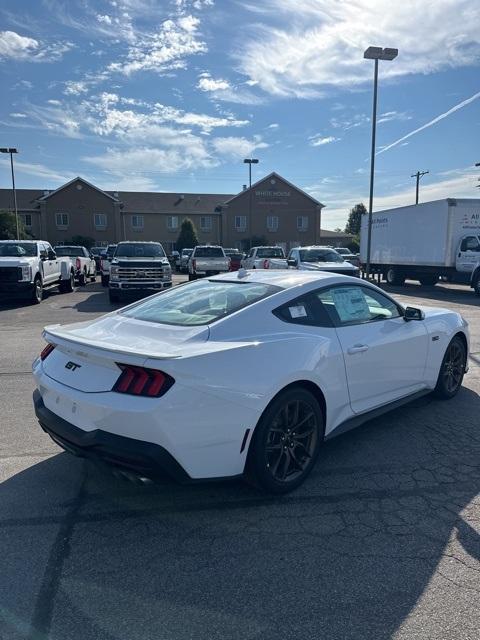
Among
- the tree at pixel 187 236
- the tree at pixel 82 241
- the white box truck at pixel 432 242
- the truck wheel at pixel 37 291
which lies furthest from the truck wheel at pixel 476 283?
the tree at pixel 82 241

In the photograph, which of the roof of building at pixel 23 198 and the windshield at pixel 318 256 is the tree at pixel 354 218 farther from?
the windshield at pixel 318 256

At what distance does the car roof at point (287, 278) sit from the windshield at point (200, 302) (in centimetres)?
10

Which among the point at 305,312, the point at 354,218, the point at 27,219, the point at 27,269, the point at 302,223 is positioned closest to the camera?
the point at 305,312

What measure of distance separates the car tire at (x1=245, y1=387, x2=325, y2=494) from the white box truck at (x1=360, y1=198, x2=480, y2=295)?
1800cm

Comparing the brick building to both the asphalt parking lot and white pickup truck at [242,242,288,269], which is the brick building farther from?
the asphalt parking lot

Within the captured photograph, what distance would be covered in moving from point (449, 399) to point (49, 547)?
14.3 ft

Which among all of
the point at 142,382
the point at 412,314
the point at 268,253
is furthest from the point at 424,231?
the point at 142,382

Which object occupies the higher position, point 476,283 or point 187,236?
point 187,236

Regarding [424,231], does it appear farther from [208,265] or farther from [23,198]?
[23,198]

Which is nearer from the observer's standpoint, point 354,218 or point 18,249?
point 18,249

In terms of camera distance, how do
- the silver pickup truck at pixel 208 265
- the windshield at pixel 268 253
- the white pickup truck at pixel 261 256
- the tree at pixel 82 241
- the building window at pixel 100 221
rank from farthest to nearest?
the building window at pixel 100 221 → the tree at pixel 82 241 → the windshield at pixel 268 253 → the white pickup truck at pixel 261 256 → the silver pickup truck at pixel 208 265

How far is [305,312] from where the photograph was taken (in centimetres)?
380

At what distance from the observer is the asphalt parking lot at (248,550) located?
2287 mm

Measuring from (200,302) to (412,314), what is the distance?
211cm
